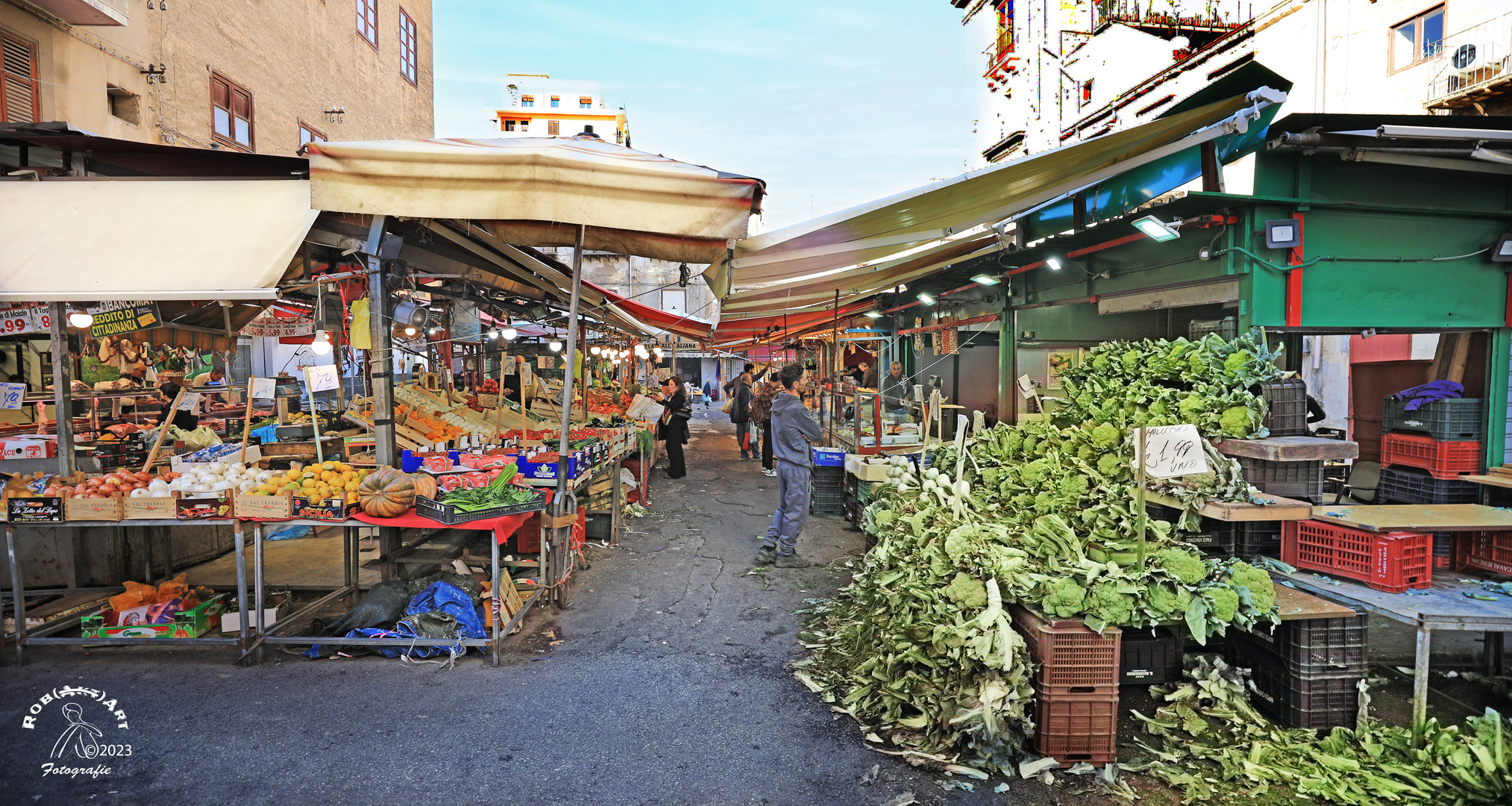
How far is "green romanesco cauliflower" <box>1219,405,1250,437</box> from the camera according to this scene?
14.9 feet

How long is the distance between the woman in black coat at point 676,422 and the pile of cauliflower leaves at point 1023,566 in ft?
23.7

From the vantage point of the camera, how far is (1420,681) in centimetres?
352

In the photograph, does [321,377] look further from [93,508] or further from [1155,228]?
[1155,228]

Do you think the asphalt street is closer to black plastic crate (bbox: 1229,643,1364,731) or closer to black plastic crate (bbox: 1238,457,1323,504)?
black plastic crate (bbox: 1229,643,1364,731)

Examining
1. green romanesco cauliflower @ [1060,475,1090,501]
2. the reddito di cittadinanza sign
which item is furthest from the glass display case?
the reddito di cittadinanza sign

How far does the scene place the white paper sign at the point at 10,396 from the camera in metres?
8.02

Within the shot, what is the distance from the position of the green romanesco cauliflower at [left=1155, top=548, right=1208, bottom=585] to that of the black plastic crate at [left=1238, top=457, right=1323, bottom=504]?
1.10 metres

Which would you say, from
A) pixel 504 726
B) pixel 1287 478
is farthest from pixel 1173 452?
pixel 504 726

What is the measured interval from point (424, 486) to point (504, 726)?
2.01 m

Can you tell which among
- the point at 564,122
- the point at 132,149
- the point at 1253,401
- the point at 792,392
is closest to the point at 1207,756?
the point at 1253,401

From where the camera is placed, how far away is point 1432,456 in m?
5.93

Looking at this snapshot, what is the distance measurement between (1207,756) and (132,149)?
8.82 m

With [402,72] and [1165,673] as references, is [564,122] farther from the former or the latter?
[1165,673]

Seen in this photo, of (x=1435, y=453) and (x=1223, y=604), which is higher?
(x=1435, y=453)
